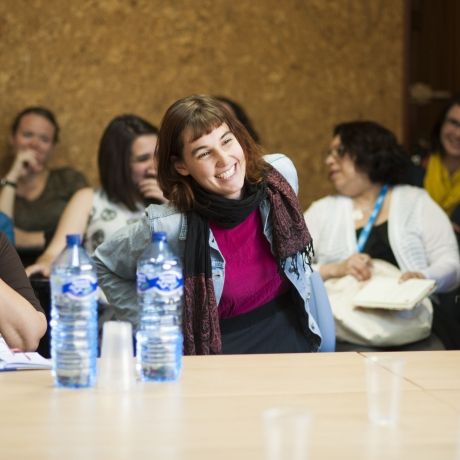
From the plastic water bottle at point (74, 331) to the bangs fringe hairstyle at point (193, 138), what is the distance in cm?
86

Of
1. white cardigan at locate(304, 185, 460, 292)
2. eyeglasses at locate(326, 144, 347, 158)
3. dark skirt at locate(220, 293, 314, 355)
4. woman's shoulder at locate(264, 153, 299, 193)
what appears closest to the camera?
dark skirt at locate(220, 293, 314, 355)

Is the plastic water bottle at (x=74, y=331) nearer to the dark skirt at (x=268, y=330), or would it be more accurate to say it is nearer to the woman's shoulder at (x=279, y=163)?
the dark skirt at (x=268, y=330)

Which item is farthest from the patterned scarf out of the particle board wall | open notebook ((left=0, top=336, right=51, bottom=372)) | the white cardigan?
the particle board wall

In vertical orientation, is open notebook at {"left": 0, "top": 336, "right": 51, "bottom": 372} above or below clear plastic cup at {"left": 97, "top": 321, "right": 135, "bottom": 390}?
below

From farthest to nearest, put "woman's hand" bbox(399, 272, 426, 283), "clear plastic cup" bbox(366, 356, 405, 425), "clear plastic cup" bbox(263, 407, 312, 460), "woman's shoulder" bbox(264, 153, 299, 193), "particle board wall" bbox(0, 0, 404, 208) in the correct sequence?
"particle board wall" bbox(0, 0, 404, 208), "woman's hand" bbox(399, 272, 426, 283), "woman's shoulder" bbox(264, 153, 299, 193), "clear plastic cup" bbox(366, 356, 405, 425), "clear plastic cup" bbox(263, 407, 312, 460)

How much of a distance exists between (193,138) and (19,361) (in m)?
0.89

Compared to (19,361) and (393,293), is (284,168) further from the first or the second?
(19,361)

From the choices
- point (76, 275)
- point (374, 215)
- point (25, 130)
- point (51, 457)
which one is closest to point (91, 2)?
point (25, 130)

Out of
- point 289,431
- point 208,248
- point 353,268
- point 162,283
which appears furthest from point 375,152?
point 289,431

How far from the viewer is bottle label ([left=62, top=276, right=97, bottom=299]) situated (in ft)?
5.91

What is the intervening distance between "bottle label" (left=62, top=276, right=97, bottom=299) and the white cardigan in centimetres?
213

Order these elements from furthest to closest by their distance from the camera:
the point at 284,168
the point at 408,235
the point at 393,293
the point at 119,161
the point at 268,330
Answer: the point at 119,161 → the point at 408,235 → the point at 393,293 → the point at 284,168 → the point at 268,330

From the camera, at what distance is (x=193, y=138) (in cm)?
263

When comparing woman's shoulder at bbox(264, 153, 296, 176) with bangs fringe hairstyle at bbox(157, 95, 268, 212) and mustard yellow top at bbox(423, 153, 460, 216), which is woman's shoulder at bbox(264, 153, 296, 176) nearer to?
bangs fringe hairstyle at bbox(157, 95, 268, 212)
